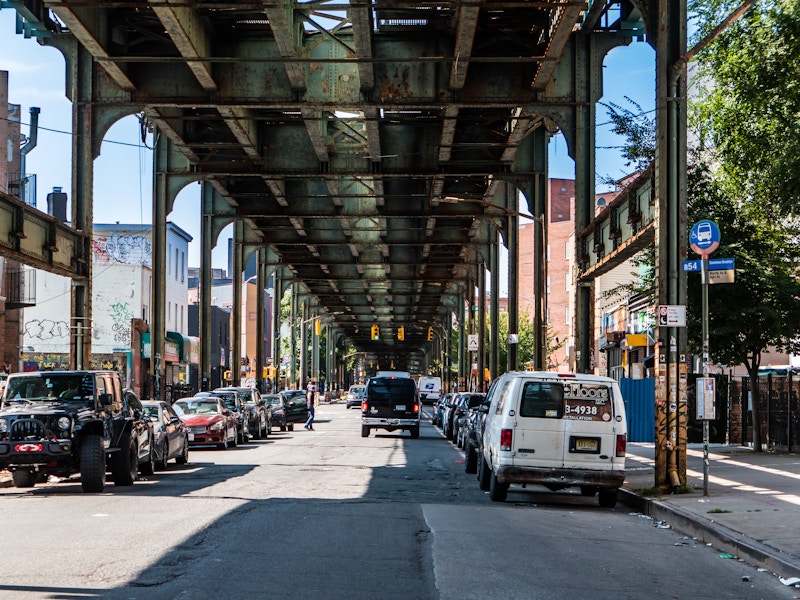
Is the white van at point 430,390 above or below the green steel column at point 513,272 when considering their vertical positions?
below

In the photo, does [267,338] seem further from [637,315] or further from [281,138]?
[281,138]

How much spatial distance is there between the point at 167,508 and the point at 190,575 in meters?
5.93

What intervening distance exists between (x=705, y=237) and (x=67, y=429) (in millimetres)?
10553

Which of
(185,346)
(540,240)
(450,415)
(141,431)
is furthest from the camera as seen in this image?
(185,346)

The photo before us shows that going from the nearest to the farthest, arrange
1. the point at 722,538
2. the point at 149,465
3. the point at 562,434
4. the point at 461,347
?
the point at 722,538 < the point at 562,434 < the point at 149,465 < the point at 461,347

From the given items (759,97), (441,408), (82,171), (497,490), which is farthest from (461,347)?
(497,490)

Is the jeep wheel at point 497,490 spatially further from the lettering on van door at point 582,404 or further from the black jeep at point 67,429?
the black jeep at point 67,429

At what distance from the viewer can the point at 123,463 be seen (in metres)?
19.9

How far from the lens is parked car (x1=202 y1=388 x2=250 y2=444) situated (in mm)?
36188

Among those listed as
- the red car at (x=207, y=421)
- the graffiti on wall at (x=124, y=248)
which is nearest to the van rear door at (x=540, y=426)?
the red car at (x=207, y=421)

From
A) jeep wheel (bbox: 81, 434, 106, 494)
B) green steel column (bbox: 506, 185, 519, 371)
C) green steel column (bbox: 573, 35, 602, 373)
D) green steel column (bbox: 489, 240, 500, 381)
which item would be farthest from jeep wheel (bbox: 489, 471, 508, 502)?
green steel column (bbox: 489, 240, 500, 381)

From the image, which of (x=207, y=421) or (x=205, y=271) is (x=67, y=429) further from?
(x=205, y=271)

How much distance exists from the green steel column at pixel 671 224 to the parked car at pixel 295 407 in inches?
1290

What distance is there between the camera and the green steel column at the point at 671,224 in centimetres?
1861
